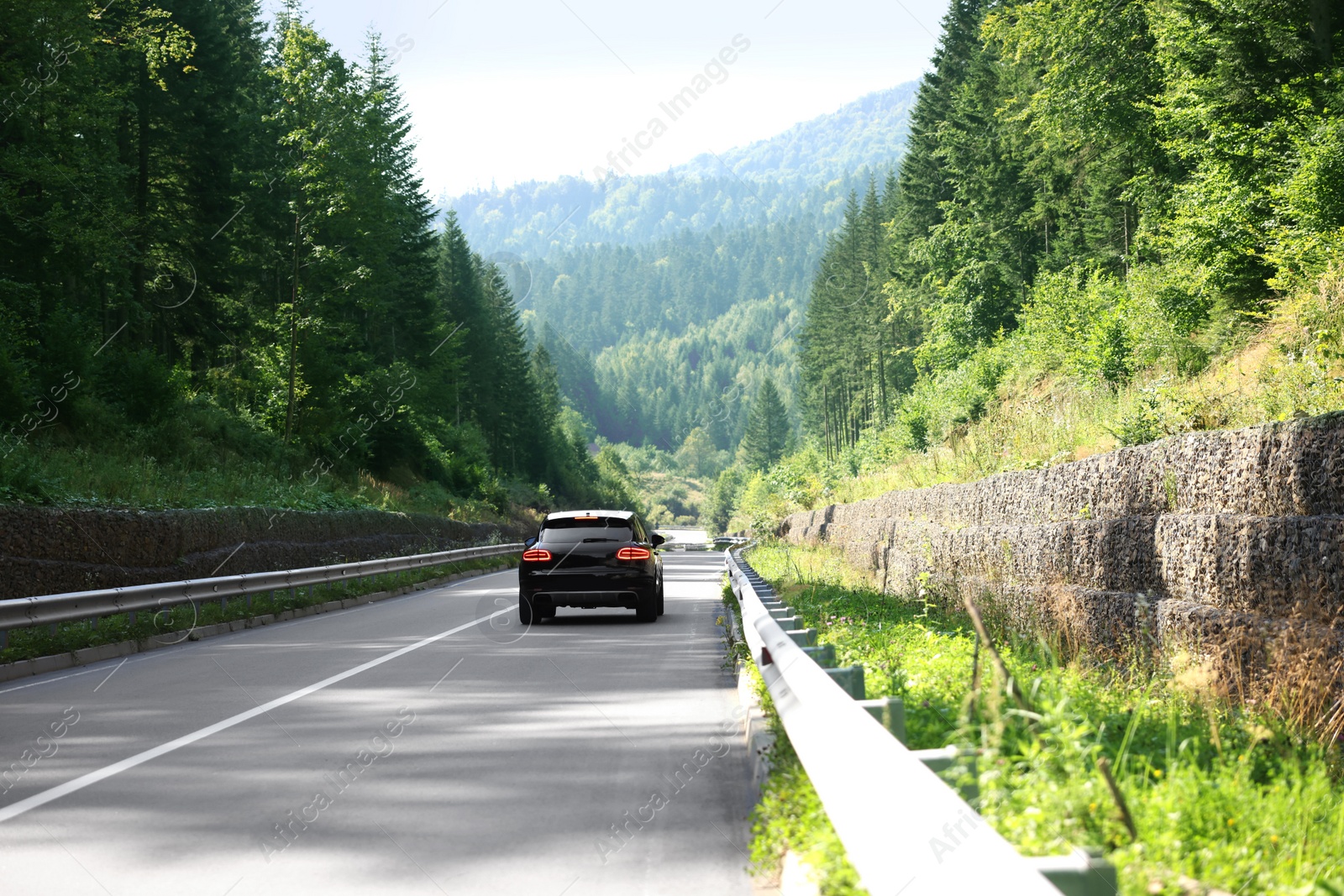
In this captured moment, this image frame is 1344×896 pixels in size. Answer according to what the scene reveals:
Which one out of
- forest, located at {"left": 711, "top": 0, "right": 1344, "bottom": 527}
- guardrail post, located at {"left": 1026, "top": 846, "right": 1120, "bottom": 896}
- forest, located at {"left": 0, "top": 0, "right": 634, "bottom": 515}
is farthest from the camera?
Answer: forest, located at {"left": 0, "top": 0, "right": 634, "bottom": 515}

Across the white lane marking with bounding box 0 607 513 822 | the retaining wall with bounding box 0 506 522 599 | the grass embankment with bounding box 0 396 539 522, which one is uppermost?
the grass embankment with bounding box 0 396 539 522

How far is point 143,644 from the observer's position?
14.4 meters

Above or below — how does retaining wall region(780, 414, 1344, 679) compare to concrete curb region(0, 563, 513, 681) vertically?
above

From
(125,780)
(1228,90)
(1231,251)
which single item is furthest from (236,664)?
(1228,90)

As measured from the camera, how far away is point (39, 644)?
501 inches

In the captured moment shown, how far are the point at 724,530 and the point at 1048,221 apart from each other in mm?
151635

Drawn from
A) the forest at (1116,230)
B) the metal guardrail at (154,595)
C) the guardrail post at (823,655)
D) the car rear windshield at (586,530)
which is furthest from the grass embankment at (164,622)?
the forest at (1116,230)

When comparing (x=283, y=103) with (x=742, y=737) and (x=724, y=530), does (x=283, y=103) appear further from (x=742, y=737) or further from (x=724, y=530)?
(x=724, y=530)

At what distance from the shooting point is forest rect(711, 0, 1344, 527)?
14641 millimetres

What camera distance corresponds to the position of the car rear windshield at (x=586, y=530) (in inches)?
680

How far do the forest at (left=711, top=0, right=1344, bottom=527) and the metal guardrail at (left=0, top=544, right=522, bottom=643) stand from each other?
37.0 feet

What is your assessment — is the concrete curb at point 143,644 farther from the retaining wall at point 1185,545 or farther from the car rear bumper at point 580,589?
the retaining wall at point 1185,545

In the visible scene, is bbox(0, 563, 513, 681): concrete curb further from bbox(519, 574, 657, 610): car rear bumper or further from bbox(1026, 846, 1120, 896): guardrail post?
bbox(1026, 846, 1120, 896): guardrail post

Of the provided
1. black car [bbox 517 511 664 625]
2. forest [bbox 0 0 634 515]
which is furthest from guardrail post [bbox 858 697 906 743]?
forest [bbox 0 0 634 515]
